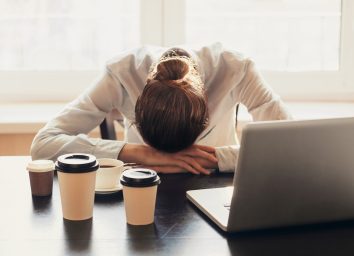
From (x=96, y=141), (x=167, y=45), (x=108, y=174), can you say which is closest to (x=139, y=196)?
(x=108, y=174)

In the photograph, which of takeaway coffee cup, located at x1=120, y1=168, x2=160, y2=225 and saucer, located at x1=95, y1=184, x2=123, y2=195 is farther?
saucer, located at x1=95, y1=184, x2=123, y2=195

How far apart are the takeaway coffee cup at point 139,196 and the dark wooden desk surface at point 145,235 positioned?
20 mm

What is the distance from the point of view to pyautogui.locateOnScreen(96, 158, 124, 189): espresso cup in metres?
1.41

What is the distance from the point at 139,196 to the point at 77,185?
128 millimetres

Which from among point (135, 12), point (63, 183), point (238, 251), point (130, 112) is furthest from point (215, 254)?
point (135, 12)

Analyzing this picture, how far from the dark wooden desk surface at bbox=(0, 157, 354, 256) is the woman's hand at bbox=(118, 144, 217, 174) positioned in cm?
24

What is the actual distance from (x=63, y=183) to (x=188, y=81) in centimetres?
44

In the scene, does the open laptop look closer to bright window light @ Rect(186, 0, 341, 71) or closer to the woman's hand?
the woman's hand

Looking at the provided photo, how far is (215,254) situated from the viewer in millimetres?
1088

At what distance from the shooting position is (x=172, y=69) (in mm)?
1574

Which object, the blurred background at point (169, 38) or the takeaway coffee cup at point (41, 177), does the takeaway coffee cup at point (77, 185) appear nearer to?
the takeaway coffee cup at point (41, 177)

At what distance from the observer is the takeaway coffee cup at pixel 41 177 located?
141 cm

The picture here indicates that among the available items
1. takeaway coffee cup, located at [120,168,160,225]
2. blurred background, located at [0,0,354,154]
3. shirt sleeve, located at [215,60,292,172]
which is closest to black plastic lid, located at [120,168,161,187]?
takeaway coffee cup, located at [120,168,160,225]

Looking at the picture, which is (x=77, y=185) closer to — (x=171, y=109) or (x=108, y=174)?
(x=108, y=174)
